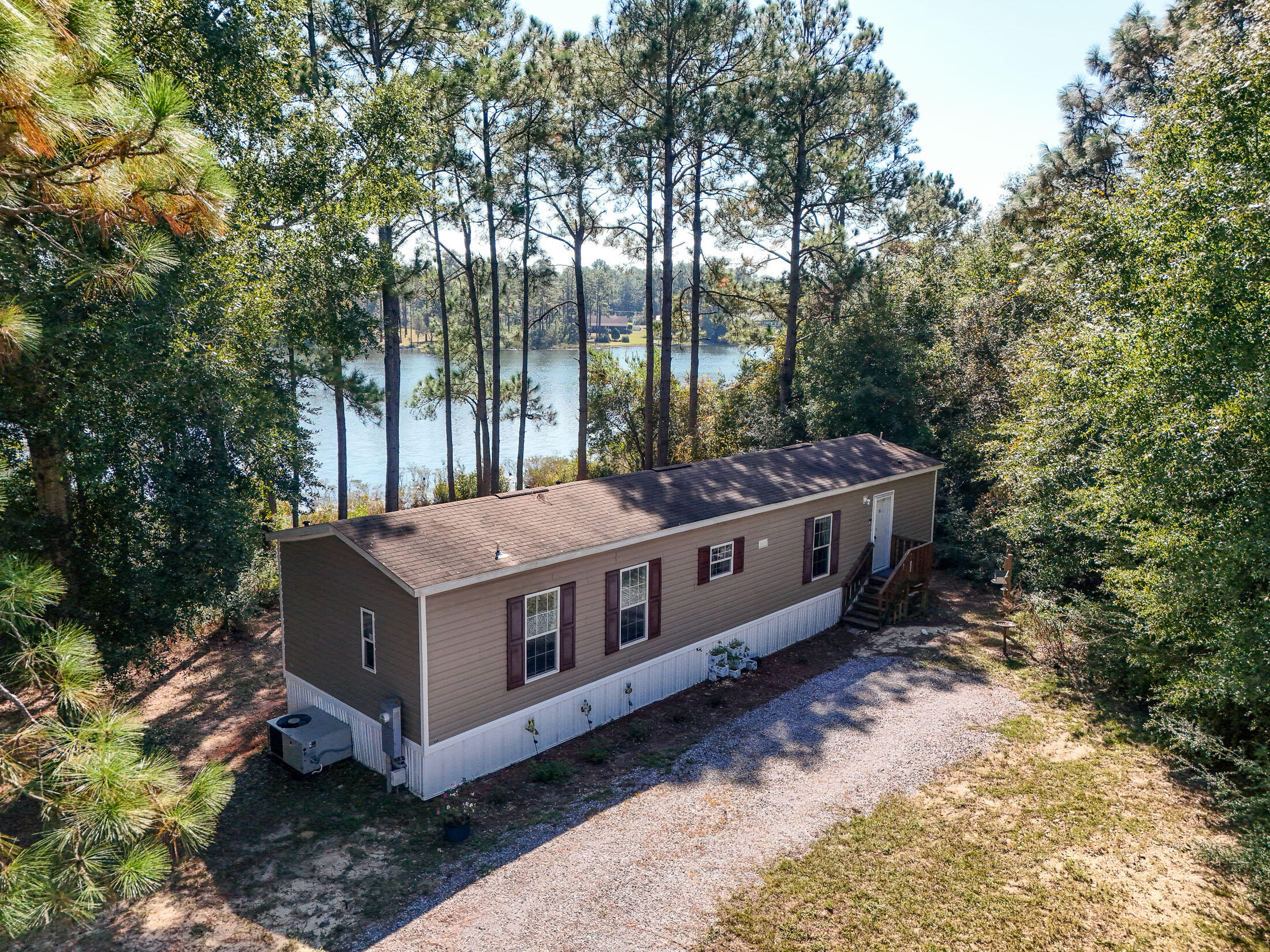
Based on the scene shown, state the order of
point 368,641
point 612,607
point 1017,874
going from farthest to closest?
point 612,607
point 368,641
point 1017,874

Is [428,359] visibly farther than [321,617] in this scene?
Yes

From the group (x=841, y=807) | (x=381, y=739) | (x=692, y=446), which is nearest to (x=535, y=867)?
(x=381, y=739)

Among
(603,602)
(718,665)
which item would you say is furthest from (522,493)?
(718,665)

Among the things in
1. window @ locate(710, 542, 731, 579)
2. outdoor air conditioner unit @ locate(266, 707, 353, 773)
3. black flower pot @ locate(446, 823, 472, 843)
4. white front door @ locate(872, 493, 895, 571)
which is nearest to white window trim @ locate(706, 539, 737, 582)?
window @ locate(710, 542, 731, 579)

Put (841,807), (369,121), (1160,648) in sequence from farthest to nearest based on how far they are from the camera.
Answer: (369,121), (1160,648), (841,807)

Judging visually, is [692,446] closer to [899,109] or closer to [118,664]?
[899,109]

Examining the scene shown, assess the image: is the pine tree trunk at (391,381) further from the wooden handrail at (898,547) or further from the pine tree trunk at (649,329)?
the wooden handrail at (898,547)

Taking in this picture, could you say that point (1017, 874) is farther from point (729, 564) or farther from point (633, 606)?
point (729, 564)

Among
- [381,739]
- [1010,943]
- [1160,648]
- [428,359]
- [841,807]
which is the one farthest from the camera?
[428,359]
